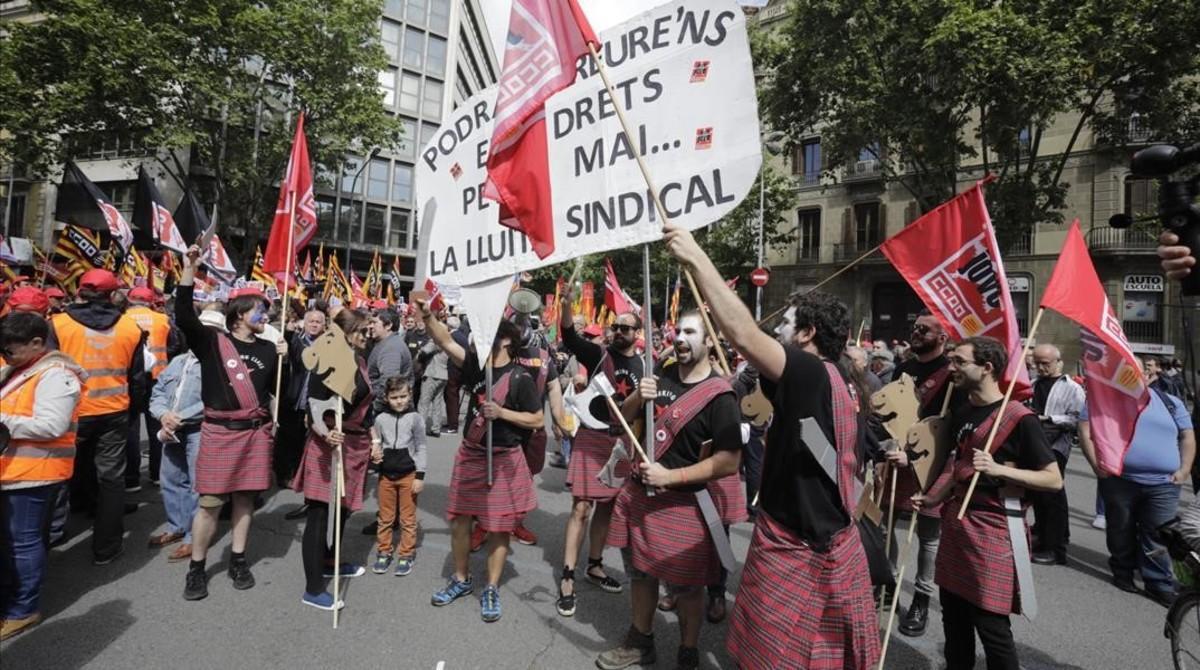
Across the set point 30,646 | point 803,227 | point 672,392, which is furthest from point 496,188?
point 803,227

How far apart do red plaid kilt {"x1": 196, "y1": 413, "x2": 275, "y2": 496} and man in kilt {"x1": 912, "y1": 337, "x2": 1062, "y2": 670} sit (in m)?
3.98

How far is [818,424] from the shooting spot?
218 cm

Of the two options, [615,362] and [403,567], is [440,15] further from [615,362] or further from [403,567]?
[403,567]

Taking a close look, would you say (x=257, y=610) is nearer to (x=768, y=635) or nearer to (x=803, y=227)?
(x=768, y=635)

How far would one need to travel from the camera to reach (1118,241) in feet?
73.5

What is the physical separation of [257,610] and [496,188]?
293cm

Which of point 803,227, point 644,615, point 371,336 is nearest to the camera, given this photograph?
point 644,615

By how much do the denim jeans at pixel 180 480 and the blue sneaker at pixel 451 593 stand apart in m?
2.10

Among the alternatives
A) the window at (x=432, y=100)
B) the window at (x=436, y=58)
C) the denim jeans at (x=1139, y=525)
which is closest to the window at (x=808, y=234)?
the window at (x=432, y=100)

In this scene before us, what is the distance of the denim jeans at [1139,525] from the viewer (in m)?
4.53

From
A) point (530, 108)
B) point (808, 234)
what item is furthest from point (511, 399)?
point (808, 234)

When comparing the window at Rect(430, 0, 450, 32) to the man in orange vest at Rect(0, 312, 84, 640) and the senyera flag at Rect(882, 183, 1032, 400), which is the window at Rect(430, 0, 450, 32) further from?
the senyera flag at Rect(882, 183, 1032, 400)

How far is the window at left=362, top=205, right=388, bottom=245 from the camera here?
1451 inches

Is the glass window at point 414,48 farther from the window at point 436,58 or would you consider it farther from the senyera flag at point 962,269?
the senyera flag at point 962,269
